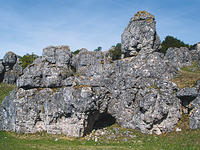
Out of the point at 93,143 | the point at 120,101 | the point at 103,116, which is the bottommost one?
Answer: the point at 93,143

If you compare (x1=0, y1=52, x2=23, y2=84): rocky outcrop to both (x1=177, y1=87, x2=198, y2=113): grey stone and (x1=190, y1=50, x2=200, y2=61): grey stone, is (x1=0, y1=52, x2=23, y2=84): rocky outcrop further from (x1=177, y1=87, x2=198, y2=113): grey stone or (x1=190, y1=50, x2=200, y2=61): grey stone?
(x1=177, y1=87, x2=198, y2=113): grey stone

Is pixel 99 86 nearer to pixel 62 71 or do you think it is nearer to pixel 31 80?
pixel 62 71

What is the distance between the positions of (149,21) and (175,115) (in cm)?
1575

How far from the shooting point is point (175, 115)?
27.4 m

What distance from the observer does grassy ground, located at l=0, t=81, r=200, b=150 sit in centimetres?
2142

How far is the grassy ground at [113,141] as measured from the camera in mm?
21423

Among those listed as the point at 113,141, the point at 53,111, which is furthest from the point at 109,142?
the point at 53,111

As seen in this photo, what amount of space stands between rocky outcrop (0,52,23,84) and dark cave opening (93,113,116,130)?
139 ft

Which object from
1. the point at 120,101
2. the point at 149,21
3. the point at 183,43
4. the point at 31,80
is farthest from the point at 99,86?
the point at 183,43

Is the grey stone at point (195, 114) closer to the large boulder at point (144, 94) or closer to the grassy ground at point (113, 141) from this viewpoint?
the grassy ground at point (113, 141)

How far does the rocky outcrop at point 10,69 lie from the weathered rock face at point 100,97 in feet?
108

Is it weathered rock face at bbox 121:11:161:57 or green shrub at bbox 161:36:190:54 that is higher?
green shrub at bbox 161:36:190:54

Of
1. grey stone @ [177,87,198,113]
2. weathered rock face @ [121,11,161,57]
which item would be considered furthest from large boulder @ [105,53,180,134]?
weathered rock face @ [121,11,161,57]

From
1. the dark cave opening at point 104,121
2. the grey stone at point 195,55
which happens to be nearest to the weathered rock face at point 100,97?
the dark cave opening at point 104,121
